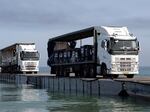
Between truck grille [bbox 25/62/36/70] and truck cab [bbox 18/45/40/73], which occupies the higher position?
truck cab [bbox 18/45/40/73]

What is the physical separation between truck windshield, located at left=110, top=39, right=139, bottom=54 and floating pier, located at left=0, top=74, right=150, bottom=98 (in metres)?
1.94

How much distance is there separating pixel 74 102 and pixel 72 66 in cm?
1160

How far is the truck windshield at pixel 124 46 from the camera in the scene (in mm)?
33781

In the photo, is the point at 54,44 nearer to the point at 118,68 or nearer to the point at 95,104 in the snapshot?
the point at 118,68

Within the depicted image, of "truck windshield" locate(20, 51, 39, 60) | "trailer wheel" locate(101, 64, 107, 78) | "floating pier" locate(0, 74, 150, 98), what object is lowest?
"floating pier" locate(0, 74, 150, 98)

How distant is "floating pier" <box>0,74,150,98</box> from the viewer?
2814 centimetres

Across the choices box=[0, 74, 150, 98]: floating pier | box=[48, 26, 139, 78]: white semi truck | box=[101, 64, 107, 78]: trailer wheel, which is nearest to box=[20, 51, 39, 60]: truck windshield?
box=[0, 74, 150, 98]: floating pier

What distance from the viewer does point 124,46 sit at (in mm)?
33969

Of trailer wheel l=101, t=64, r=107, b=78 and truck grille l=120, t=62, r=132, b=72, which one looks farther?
trailer wheel l=101, t=64, r=107, b=78

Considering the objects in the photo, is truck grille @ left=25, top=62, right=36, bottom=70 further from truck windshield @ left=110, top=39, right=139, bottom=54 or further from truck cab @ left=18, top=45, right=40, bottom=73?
truck windshield @ left=110, top=39, right=139, bottom=54

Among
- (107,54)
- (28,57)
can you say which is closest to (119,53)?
(107,54)

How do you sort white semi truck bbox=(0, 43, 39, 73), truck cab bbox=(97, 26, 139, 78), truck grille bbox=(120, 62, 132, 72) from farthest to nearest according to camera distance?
1. white semi truck bbox=(0, 43, 39, 73)
2. truck grille bbox=(120, 62, 132, 72)
3. truck cab bbox=(97, 26, 139, 78)

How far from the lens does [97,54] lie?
35812mm

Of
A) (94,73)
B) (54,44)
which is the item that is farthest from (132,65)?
(54,44)
